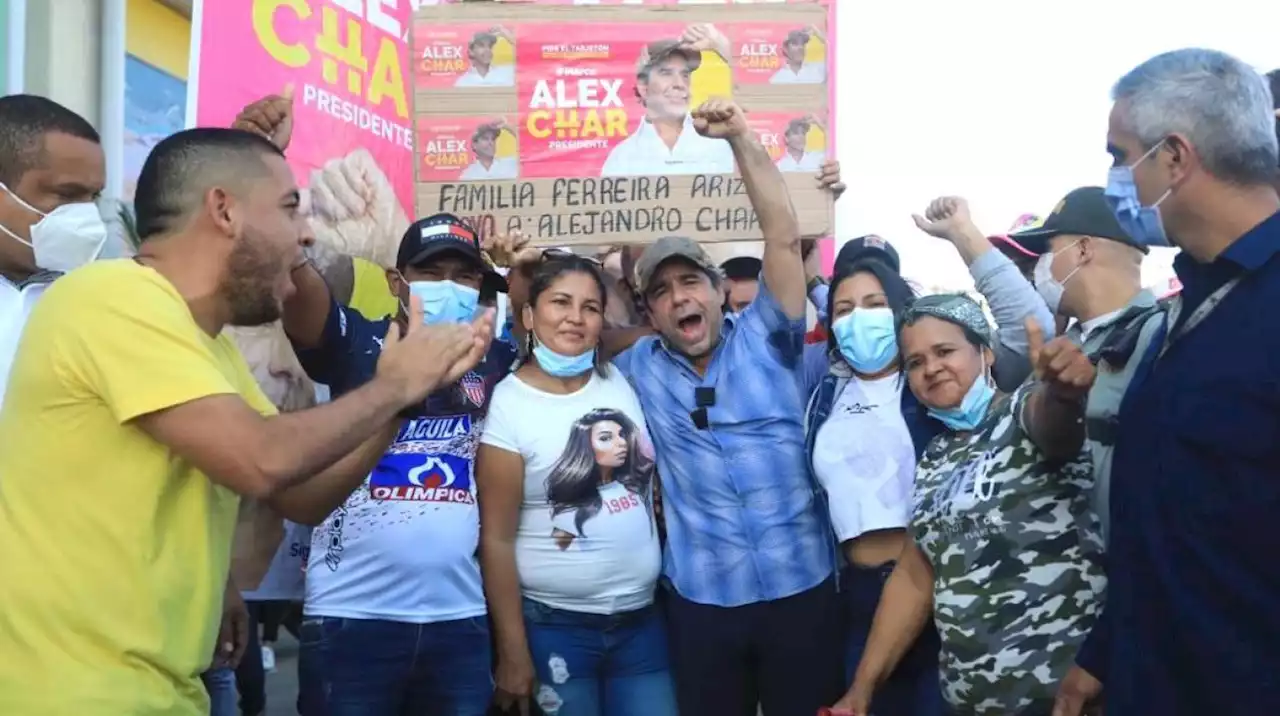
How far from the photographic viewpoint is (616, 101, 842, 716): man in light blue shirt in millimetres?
3354

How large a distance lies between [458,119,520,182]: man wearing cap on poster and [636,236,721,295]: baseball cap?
0.56 meters

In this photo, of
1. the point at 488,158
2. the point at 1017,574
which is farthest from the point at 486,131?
the point at 1017,574

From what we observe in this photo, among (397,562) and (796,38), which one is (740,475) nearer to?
(397,562)

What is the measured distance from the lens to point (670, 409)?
3561mm

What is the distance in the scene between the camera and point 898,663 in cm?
316

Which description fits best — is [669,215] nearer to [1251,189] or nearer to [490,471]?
[490,471]

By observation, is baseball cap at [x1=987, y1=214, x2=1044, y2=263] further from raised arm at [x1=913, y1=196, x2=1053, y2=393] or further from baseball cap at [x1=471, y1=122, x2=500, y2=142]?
baseball cap at [x1=471, y1=122, x2=500, y2=142]

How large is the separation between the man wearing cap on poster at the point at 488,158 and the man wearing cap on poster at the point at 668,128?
0.34m

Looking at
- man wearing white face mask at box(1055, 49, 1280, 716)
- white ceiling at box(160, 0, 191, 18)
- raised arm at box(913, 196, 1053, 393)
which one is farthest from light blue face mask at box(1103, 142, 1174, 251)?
white ceiling at box(160, 0, 191, 18)

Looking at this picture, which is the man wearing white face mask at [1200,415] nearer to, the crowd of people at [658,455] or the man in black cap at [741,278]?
the crowd of people at [658,455]

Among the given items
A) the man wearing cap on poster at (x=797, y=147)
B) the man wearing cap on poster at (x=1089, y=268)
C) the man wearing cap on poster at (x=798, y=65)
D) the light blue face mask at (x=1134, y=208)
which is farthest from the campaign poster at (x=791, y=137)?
the light blue face mask at (x=1134, y=208)

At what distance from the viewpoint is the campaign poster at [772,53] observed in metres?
3.86

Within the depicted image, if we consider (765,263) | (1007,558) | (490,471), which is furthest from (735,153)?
(1007,558)

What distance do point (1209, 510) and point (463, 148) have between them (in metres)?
2.68
